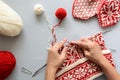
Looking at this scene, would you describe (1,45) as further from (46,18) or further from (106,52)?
(106,52)

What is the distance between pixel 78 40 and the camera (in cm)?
109

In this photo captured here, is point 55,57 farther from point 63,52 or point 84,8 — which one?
point 84,8

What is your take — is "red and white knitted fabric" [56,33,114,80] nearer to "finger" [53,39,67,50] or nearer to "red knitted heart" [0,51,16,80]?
"finger" [53,39,67,50]

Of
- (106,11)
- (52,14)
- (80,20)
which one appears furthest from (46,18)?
(106,11)

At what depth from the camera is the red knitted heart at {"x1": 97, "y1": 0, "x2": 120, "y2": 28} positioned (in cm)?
108

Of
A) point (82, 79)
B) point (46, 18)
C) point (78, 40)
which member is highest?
point (46, 18)

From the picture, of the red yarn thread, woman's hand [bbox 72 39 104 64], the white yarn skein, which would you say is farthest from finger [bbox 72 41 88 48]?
the white yarn skein

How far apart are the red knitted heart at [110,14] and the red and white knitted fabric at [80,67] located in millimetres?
59

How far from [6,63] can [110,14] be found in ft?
1.59

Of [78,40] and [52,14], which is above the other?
[52,14]

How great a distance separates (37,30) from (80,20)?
191mm

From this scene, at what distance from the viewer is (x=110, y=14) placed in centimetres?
110

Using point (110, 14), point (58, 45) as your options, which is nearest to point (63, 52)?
point (58, 45)

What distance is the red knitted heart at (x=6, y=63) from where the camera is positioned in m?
1.07
